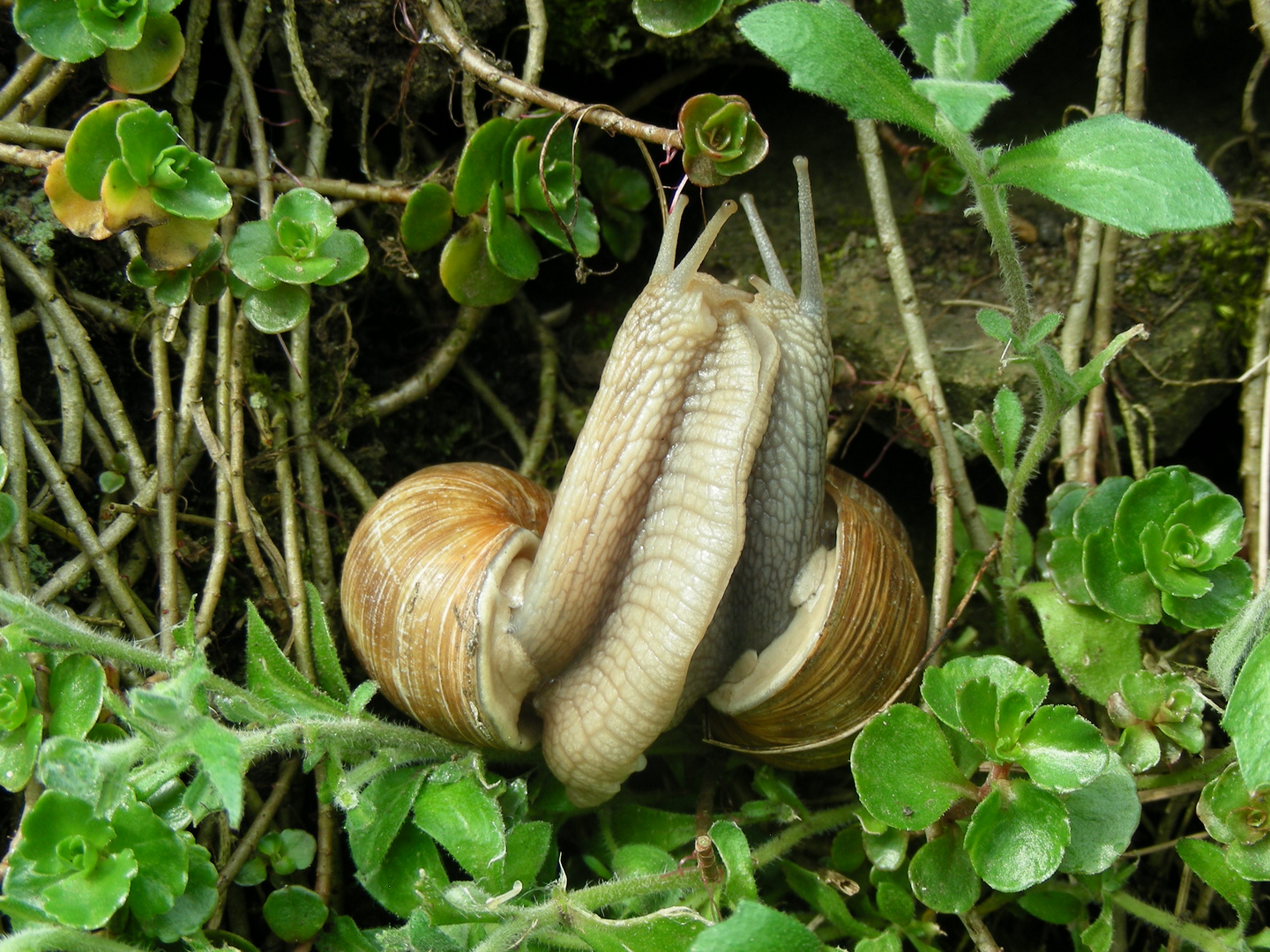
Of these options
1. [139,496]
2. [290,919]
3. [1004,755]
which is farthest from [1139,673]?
[139,496]

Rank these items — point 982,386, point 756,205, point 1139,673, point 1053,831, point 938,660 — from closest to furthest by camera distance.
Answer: point 1053,831
point 1139,673
point 938,660
point 982,386
point 756,205

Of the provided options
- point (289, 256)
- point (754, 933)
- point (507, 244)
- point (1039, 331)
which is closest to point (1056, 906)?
point (754, 933)

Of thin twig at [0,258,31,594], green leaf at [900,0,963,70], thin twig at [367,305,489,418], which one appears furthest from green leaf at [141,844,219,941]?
green leaf at [900,0,963,70]

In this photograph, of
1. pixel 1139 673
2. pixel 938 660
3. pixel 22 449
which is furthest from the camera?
pixel 938 660

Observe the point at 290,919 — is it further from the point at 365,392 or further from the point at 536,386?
the point at 536,386

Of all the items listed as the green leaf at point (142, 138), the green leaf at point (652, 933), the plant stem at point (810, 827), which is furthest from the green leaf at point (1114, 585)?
the green leaf at point (142, 138)

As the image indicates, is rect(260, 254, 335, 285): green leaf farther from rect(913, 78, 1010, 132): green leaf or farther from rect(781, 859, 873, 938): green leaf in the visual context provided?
rect(781, 859, 873, 938): green leaf
